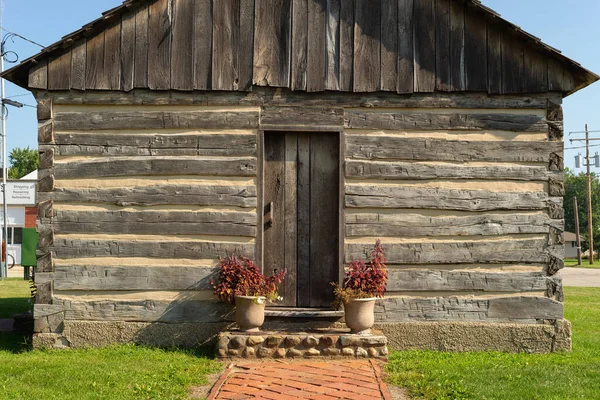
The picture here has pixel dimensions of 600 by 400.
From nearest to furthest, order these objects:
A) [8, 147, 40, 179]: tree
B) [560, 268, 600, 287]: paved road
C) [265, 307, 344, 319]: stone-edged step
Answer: [265, 307, 344, 319]: stone-edged step < [560, 268, 600, 287]: paved road < [8, 147, 40, 179]: tree

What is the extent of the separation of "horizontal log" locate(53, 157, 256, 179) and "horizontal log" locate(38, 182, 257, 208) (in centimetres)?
21

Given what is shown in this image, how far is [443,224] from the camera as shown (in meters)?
8.63

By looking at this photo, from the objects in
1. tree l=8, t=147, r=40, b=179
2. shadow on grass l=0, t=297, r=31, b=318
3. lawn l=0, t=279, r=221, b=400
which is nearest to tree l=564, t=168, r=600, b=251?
tree l=8, t=147, r=40, b=179

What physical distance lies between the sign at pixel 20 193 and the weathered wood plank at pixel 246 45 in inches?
940

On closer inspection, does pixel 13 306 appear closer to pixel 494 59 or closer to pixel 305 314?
pixel 305 314

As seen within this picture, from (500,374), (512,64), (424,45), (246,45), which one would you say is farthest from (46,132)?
(500,374)

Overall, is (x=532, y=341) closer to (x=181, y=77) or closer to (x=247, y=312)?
(x=247, y=312)

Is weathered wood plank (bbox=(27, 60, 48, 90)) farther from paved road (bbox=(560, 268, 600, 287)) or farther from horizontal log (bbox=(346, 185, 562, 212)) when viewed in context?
paved road (bbox=(560, 268, 600, 287))

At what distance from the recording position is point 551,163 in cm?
867

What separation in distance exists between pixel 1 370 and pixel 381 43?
6.30m

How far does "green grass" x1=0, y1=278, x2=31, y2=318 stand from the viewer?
1241cm

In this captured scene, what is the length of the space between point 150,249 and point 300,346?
249 cm

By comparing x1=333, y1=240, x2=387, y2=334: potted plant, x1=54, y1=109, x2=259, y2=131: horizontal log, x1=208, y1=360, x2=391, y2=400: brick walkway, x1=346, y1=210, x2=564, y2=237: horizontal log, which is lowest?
x1=208, y1=360, x2=391, y2=400: brick walkway

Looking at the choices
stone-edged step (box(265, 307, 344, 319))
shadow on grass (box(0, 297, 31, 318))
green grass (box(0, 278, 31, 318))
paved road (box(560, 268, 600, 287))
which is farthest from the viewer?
paved road (box(560, 268, 600, 287))
